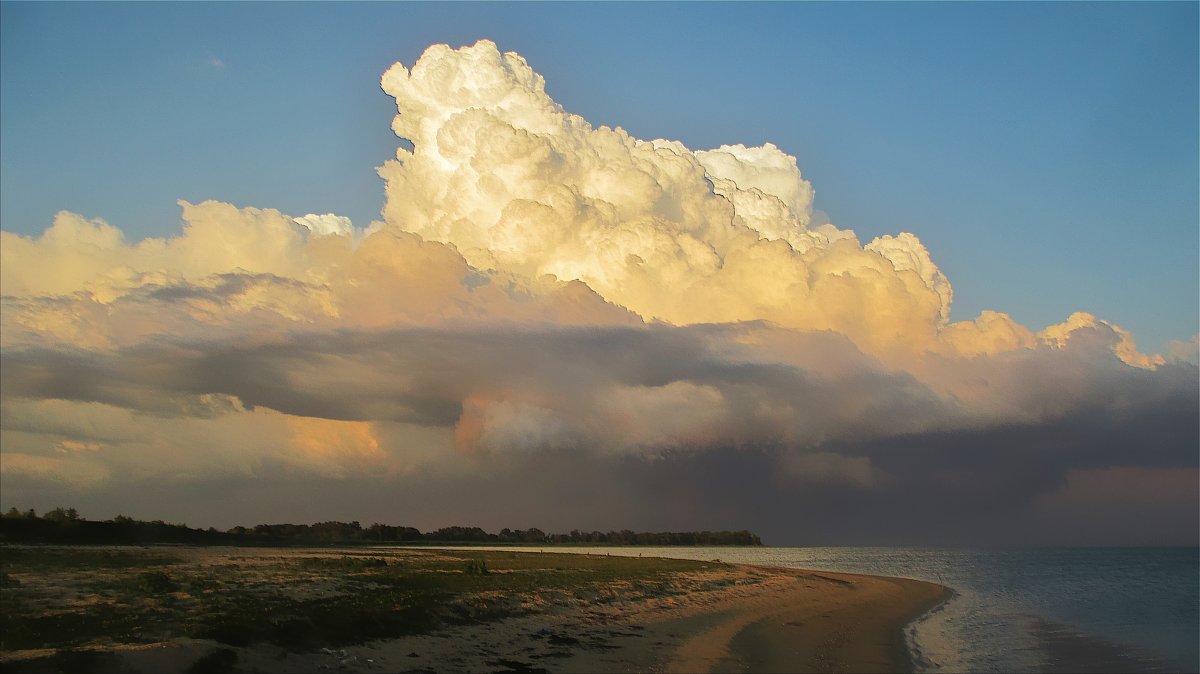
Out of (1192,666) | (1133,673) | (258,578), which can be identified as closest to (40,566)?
(258,578)

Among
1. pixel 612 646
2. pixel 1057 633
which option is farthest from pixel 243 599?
pixel 1057 633

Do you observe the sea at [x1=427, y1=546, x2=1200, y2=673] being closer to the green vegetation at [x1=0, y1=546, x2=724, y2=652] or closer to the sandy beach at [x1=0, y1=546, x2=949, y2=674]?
the sandy beach at [x1=0, y1=546, x2=949, y2=674]

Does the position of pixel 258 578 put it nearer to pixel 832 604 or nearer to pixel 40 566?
pixel 40 566

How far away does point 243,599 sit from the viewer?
37.7 metres

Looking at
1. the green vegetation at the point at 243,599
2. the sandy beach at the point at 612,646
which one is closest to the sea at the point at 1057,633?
the sandy beach at the point at 612,646

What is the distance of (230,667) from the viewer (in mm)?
26250

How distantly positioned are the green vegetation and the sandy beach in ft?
3.53

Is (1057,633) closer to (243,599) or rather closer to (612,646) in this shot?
(612,646)

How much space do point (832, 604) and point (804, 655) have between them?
3125cm

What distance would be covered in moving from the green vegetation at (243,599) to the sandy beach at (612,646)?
1.08m

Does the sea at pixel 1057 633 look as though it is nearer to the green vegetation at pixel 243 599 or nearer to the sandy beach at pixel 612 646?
the sandy beach at pixel 612 646

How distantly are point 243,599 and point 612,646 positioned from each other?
17.0 meters

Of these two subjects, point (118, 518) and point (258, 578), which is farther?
point (118, 518)

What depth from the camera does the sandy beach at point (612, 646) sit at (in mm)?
26328
